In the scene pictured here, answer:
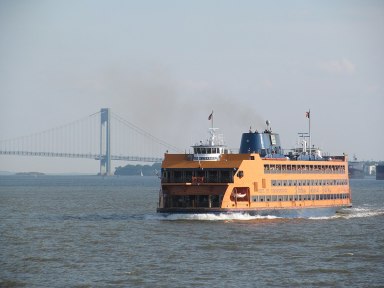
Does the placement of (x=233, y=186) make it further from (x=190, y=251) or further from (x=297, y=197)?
(x=190, y=251)

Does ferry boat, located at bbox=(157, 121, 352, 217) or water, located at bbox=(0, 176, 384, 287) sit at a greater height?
ferry boat, located at bbox=(157, 121, 352, 217)

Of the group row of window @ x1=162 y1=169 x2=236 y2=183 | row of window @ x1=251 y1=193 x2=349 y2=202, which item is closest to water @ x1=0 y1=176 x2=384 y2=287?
row of window @ x1=251 y1=193 x2=349 y2=202

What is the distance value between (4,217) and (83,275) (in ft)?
118

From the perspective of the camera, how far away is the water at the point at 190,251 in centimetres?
3959

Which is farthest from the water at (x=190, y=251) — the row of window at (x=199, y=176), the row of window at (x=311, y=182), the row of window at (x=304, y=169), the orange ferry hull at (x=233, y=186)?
the row of window at (x=304, y=169)

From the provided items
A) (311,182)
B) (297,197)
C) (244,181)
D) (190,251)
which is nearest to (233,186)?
(244,181)

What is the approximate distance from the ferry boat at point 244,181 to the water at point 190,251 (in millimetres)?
1037

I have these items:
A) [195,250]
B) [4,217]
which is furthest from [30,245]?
[4,217]

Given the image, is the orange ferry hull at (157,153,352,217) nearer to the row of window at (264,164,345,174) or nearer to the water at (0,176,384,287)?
the row of window at (264,164,345,174)

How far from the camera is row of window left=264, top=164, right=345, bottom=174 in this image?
68375 millimetres

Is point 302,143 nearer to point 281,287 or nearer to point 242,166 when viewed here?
point 242,166

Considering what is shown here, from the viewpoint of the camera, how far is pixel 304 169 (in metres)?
73.8

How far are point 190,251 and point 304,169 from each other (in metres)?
27.1

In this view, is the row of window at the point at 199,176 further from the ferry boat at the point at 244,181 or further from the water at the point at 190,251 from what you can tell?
the water at the point at 190,251
